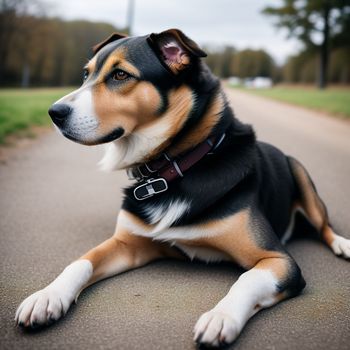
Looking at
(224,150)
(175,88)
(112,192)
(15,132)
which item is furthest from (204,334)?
(15,132)

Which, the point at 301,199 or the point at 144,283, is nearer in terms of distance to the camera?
the point at 144,283

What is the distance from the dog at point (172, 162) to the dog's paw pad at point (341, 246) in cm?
3

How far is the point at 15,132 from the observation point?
8750 mm

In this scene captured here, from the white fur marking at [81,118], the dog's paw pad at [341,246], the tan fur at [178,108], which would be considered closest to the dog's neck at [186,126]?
the tan fur at [178,108]

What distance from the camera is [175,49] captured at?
2832 mm

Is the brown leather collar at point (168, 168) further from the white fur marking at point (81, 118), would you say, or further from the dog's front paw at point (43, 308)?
the dog's front paw at point (43, 308)

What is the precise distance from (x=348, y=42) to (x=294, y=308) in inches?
1483

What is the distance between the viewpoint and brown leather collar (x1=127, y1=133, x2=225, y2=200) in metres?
2.74

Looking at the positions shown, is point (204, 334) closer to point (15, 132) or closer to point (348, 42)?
point (15, 132)

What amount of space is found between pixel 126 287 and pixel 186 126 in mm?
1143

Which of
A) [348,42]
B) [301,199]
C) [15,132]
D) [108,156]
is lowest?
[15,132]

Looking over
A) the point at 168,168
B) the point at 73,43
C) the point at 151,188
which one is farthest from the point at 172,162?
the point at 73,43

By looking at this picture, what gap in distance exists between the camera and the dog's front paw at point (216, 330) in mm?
1917

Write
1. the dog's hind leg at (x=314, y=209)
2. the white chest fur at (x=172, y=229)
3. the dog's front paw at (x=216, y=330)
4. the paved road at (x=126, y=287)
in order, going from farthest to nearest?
the dog's hind leg at (x=314, y=209), the white chest fur at (x=172, y=229), the paved road at (x=126, y=287), the dog's front paw at (x=216, y=330)
